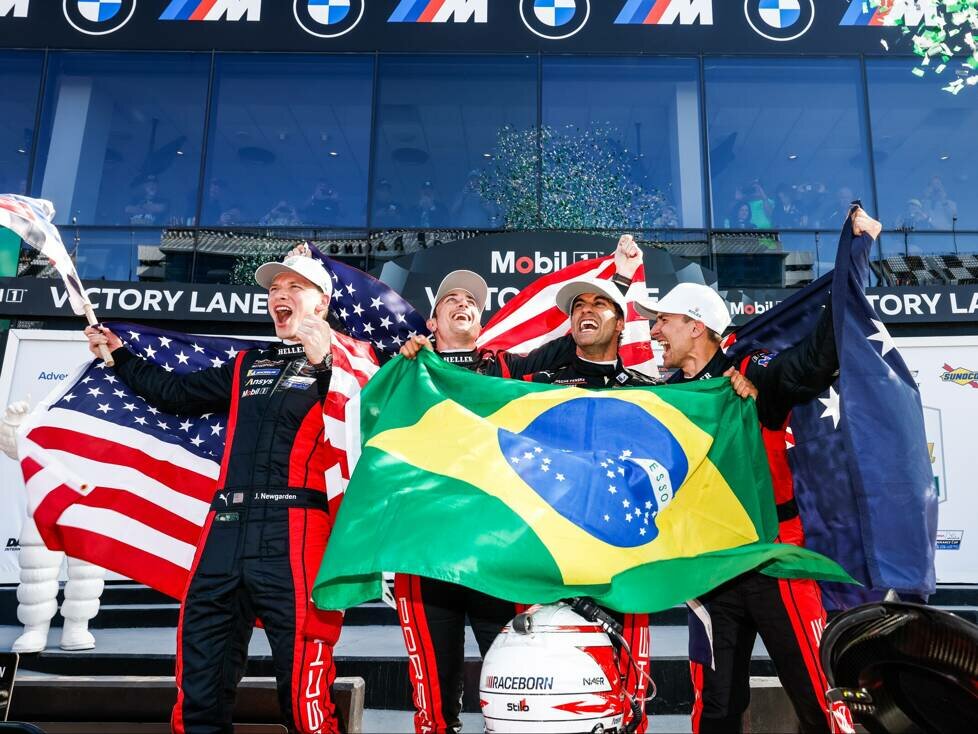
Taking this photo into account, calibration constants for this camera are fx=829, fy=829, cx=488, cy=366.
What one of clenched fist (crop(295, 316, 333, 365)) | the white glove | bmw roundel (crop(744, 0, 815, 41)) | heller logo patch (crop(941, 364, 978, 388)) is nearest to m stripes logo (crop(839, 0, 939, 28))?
bmw roundel (crop(744, 0, 815, 41))

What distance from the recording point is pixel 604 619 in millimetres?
2521

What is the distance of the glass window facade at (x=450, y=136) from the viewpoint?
988cm

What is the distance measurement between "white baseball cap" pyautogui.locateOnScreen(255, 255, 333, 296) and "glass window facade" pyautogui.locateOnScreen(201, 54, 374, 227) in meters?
6.42

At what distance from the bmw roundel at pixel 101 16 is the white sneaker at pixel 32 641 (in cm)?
770

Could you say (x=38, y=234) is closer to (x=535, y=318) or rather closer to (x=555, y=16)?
(x=535, y=318)

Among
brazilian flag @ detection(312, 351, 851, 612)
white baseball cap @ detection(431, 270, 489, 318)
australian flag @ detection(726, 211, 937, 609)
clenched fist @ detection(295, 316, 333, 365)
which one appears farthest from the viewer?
white baseball cap @ detection(431, 270, 489, 318)

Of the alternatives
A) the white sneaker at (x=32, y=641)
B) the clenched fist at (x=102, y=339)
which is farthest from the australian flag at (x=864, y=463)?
the white sneaker at (x=32, y=641)

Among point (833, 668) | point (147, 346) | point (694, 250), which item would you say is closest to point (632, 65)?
point (694, 250)

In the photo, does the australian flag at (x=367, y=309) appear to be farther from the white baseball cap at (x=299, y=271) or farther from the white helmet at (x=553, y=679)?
the white helmet at (x=553, y=679)

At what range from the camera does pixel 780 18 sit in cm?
1008

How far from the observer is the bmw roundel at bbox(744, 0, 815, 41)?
10.0 meters

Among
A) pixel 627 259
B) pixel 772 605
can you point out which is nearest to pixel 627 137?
pixel 627 259

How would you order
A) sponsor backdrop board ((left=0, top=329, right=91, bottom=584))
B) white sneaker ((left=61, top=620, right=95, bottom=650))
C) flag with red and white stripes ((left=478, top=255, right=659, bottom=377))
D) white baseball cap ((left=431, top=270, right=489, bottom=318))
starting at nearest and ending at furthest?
white baseball cap ((left=431, top=270, right=489, bottom=318)) → flag with red and white stripes ((left=478, top=255, right=659, bottom=377)) → white sneaker ((left=61, top=620, right=95, bottom=650)) → sponsor backdrop board ((left=0, top=329, right=91, bottom=584))

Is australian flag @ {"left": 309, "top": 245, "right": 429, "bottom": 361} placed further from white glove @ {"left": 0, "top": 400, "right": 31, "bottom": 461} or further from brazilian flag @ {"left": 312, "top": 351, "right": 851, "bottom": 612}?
white glove @ {"left": 0, "top": 400, "right": 31, "bottom": 461}
